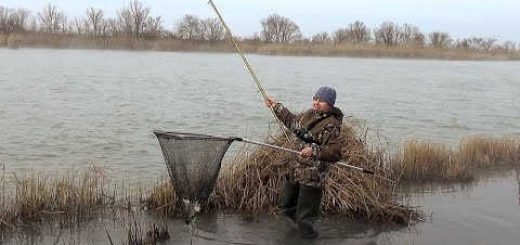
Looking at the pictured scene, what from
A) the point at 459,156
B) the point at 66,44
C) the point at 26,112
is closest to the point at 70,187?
the point at 459,156

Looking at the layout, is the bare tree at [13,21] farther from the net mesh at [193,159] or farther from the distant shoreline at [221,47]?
the net mesh at [193,159]

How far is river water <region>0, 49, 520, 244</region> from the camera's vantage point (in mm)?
7746

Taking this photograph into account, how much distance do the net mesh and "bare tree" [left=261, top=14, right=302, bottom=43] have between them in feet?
244

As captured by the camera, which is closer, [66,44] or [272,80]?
[272,80]

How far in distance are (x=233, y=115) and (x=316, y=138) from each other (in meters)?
13.0

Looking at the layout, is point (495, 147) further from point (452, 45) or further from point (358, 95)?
point (452, 45)

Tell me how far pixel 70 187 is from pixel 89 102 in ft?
44.3

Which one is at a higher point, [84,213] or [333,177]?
[333,177]

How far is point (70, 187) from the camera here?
8070 mm

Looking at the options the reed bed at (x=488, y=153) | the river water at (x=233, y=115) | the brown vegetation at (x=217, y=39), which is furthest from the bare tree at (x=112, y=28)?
the reed bed at (x=488, y=153)

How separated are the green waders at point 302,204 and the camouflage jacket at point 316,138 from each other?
118 millimetres

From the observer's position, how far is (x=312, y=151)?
6.19 meters

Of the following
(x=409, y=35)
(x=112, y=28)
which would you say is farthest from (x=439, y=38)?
(x=112, y=28)

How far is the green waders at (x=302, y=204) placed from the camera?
21.9 ft
